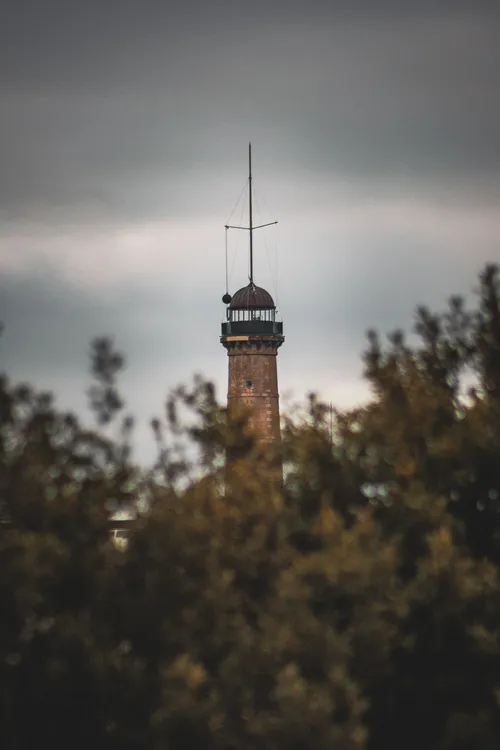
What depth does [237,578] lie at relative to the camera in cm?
2370

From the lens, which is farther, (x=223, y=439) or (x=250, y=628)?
(x=223, y=439)

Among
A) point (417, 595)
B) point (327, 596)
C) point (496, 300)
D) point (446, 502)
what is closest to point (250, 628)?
point (327, 596)

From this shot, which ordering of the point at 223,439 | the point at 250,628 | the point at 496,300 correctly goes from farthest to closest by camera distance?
the point at 496,300 → the point at 223,439 → the point at 250,628

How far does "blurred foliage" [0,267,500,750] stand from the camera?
21094mm

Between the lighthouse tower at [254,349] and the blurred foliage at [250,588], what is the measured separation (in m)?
53.0

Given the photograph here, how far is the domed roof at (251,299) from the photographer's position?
272 feet

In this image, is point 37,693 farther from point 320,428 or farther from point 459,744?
A: point 320,428

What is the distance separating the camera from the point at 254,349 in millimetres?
81625

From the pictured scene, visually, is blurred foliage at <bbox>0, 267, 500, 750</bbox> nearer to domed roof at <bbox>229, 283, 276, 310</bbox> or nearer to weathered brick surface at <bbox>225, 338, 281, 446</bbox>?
weathered brick surface at <bbox>225, 338, 281, 446</bbox>

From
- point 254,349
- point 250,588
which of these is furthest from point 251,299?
point 250,588

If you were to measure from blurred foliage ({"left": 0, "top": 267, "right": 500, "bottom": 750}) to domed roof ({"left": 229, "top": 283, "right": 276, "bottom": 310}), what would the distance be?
5602 cm

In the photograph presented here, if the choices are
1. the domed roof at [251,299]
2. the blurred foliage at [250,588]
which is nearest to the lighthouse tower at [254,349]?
the domed roof at [251,299]

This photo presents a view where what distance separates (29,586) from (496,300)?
11480mm

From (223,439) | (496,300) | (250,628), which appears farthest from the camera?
(496,300)
